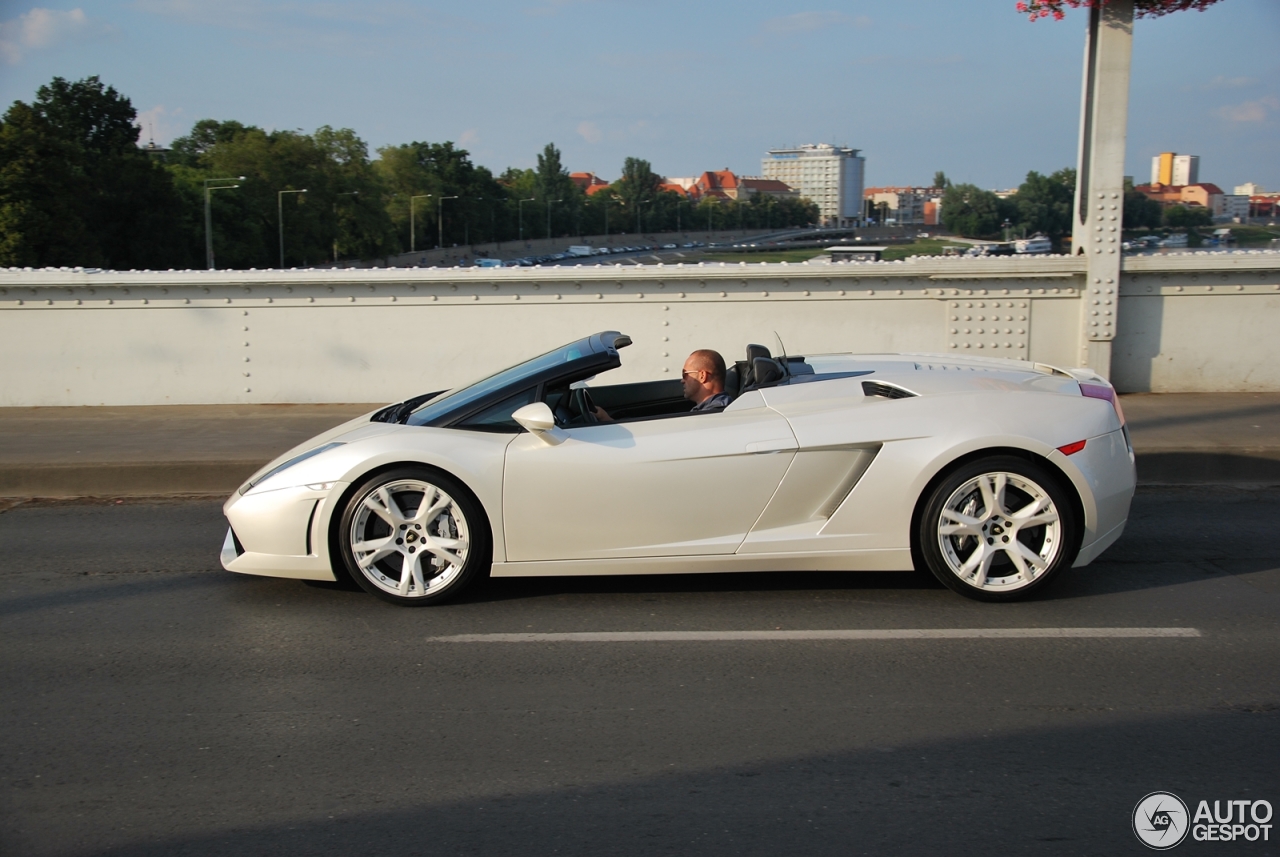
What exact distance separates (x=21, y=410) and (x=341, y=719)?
8994 mm

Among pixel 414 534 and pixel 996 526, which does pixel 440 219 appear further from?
pixel 996 526

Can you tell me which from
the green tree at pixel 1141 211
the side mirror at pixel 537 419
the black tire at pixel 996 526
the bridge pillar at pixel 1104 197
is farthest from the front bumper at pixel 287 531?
the green tree at pixel 1141 211

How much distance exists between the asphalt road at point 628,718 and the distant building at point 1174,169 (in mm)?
7289

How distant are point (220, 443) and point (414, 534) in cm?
478

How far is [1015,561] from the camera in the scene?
198 inches

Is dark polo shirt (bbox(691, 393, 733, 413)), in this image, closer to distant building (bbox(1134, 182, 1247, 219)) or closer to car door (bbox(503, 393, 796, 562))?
car door (bbox(503, 393, 796, 562))

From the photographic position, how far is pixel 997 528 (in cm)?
504

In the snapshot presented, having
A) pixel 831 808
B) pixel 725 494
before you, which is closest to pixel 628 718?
pixel 831 808

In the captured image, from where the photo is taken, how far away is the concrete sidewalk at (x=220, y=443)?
8.12m

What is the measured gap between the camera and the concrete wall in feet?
35.4

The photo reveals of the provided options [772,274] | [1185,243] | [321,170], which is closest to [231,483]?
[772,274]

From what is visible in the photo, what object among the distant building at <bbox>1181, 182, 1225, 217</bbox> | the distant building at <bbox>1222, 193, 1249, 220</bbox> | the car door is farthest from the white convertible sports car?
the distant building at <bbox>1222, 193, 1249, 220</bbox>

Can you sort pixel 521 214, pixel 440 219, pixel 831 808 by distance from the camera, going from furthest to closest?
pixel 521 214 < pixel 440 219 < pixel 831 808

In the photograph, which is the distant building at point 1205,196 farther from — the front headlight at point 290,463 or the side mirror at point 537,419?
the front headlight at point 290,463
